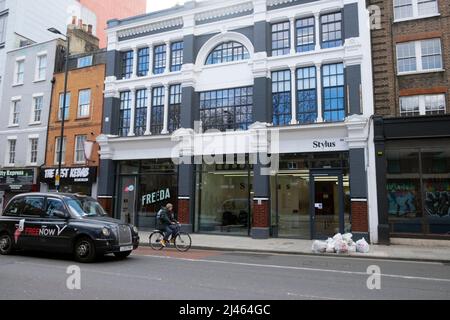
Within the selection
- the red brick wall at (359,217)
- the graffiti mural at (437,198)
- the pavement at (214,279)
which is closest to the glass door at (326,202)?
the red brick wall at (359,217)

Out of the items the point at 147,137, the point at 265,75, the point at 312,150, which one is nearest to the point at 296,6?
the point at 265,75

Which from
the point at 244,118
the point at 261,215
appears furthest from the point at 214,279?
the point at 244,118

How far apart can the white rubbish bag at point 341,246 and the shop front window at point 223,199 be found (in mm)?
5766

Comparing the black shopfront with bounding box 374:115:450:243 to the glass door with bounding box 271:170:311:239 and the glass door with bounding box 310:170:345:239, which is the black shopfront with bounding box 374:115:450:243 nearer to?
the glass door with bounding box 310:170:345:239

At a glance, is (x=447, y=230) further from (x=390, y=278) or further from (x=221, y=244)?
(x=221, y=244)

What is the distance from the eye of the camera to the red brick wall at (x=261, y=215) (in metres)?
18.3

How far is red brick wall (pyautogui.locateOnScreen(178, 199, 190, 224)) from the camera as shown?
20000mm

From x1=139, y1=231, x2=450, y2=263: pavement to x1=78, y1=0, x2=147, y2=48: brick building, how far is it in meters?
27.7

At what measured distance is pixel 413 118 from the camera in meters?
16.4

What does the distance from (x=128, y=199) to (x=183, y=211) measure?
417 centimetres

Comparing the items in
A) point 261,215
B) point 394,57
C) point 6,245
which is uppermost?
point 394,57

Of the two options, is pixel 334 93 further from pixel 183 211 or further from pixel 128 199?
pixel 128 199
